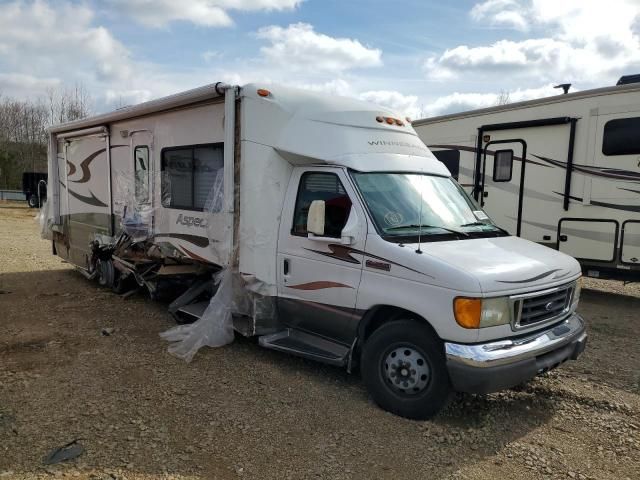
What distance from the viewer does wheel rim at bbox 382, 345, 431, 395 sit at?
13.5 ft

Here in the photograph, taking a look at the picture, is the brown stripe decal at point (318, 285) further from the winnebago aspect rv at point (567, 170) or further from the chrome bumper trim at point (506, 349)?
the winnebago aspect rv at point (567, 170)

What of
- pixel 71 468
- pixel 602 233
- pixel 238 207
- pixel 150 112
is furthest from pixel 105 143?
pixel 602 233

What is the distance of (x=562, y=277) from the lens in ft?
14.4

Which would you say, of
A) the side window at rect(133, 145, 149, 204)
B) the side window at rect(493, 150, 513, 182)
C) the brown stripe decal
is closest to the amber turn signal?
the brown stripe decal

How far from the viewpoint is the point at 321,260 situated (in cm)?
486

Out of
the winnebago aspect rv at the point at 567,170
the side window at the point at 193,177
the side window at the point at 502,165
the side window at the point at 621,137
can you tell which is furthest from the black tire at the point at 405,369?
the side window at the point at 502,165

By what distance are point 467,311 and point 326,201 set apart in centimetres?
177

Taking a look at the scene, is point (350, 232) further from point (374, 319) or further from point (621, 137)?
point (621, 137)

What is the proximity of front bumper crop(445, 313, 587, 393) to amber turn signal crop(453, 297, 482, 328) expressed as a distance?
177mm

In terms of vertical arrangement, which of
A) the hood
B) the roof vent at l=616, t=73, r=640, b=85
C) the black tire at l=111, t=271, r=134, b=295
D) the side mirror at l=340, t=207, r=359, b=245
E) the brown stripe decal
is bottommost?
the black tire at l=111, t=271, r=134, b=295

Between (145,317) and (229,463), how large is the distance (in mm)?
3981

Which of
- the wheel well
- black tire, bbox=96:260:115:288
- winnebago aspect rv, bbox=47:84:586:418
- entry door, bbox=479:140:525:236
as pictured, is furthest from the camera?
entry door, bbox=479:140:525:236

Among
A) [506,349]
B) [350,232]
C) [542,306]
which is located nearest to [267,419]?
[350,232]

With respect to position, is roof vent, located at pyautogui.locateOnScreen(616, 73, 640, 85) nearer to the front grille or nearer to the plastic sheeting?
the front grille
